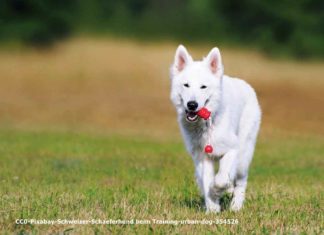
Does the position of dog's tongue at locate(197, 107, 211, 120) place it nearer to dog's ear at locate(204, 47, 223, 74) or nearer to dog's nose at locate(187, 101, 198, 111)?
dog's nose at locate(187, 101, 198, 111)

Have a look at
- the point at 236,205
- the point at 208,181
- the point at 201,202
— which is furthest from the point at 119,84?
the point at 208,181

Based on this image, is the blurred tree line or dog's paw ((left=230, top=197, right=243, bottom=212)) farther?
the blurred tree line

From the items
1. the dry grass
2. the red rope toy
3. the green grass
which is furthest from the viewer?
the dry grass

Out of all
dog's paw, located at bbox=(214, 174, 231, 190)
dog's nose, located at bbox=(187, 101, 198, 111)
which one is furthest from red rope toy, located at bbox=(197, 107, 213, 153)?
dog's paw, located at bbox=(214, 174, 231, 190)

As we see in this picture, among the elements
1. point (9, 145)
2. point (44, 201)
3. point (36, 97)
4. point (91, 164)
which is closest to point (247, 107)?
point (44, 201)

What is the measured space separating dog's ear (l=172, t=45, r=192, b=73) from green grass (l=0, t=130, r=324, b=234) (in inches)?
49.5

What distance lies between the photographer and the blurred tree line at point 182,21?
24828mm

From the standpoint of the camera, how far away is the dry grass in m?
23.1

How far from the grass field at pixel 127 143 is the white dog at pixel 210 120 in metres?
0.29

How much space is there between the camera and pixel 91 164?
477 inches

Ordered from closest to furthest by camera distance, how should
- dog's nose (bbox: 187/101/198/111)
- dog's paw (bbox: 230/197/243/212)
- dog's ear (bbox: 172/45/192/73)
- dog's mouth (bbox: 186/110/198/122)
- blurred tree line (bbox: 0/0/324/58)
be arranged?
1. dog's nose (bbox: 187/101/198/111)
2. dog's mouth (bbox: 186/110/198/122)
3. dog's ear (bbox: 172/45/192/73)
4. dog's paw (bbox: 230/197/243/212)
5. blurred tree line (bbox: 0/0/324/58)

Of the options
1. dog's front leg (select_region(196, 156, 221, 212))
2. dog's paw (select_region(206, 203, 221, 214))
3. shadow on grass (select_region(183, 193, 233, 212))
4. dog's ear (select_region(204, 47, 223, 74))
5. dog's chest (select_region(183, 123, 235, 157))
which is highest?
dog's ear (select_region(204, 47, 223, 74))

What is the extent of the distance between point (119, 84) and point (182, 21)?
12.5 feet

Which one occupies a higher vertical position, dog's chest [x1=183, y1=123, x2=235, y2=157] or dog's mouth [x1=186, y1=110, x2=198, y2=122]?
dog's mouth [x1=186, y1=110, x2=198, y2=122]
